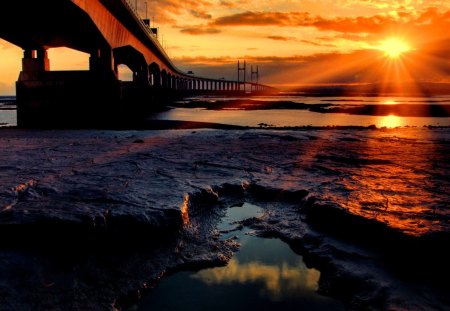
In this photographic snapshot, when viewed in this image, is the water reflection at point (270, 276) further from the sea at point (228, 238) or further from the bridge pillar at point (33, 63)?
the bridge pillar at point (33, 63)

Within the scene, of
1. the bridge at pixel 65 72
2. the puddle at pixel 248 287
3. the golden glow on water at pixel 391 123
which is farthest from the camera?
the golden glow on water at pixel 391 123

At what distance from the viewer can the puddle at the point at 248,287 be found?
2531 millimetres

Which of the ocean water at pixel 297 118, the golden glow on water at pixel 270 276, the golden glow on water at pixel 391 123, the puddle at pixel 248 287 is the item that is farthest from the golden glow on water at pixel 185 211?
the golden glow on water at pixel 391 123

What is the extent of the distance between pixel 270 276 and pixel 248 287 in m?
0.26

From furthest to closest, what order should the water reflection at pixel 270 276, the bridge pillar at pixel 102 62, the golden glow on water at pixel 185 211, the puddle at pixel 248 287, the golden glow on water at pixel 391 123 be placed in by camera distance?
the bridge pillar at pixel 102 62
the golden glow on water at pixel 391 123
the golden glow on water at pixel 185 211
the water reflection at pixel 270 276
the puddle at pixel 248 287

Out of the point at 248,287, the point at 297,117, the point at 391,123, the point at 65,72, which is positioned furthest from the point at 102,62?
the point at 248,287

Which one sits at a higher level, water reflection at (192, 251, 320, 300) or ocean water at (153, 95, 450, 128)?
ocean water at (153, 95, 450, 128)

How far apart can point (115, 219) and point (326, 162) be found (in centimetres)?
399

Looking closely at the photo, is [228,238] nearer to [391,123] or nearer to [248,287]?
[248,287]

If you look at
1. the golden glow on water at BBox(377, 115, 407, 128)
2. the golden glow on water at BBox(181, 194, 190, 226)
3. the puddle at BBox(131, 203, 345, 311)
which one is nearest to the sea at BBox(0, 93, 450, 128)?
the golden glow on water at BBox(377, 115, 407, 128)

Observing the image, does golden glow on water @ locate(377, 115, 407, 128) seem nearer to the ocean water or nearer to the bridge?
the ocean water

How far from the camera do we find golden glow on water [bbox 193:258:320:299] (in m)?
2.76

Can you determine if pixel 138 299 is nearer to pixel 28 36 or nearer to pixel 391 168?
pixel 391 168

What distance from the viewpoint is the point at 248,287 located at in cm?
275
